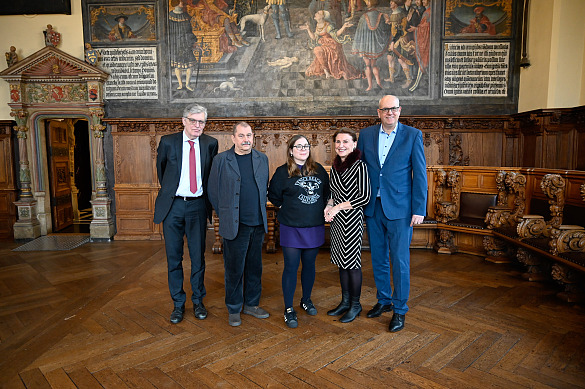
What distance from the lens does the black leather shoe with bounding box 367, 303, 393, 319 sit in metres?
3.51

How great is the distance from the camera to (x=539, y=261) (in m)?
4.63

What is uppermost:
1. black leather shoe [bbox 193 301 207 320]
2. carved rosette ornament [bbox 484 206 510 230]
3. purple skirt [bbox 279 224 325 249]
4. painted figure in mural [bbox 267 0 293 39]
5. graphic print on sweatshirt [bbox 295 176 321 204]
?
painted figure in mural [bbox 267 0 293 39]

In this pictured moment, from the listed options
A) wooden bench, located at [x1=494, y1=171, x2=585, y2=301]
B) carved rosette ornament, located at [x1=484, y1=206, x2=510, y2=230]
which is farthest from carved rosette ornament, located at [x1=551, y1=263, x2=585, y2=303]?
carved rosette ornament, located at [x1=484, y1=206, x2=510, y2=230]

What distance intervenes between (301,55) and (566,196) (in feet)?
15.3

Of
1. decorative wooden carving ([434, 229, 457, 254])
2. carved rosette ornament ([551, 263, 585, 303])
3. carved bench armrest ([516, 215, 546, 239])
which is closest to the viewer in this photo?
carved rosette ornament ([551, 263, 585, 303])

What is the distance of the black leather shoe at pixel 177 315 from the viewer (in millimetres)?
3439

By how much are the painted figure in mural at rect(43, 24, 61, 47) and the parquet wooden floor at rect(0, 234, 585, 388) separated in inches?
174

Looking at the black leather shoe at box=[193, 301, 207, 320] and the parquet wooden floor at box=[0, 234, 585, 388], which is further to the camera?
the black leather shoe at box=[193, 301, 207, 320]

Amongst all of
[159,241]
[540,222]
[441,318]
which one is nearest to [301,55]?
[159,241]

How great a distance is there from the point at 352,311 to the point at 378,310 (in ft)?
0.84

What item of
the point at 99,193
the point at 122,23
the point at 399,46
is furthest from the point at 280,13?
the point at 99,193

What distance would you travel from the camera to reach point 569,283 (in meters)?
3.99

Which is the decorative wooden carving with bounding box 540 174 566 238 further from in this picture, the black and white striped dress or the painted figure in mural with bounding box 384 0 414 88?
the painted figure in mural with bounding box 384 0 414 88

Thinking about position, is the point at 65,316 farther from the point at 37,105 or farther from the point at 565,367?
the point at 37,105
